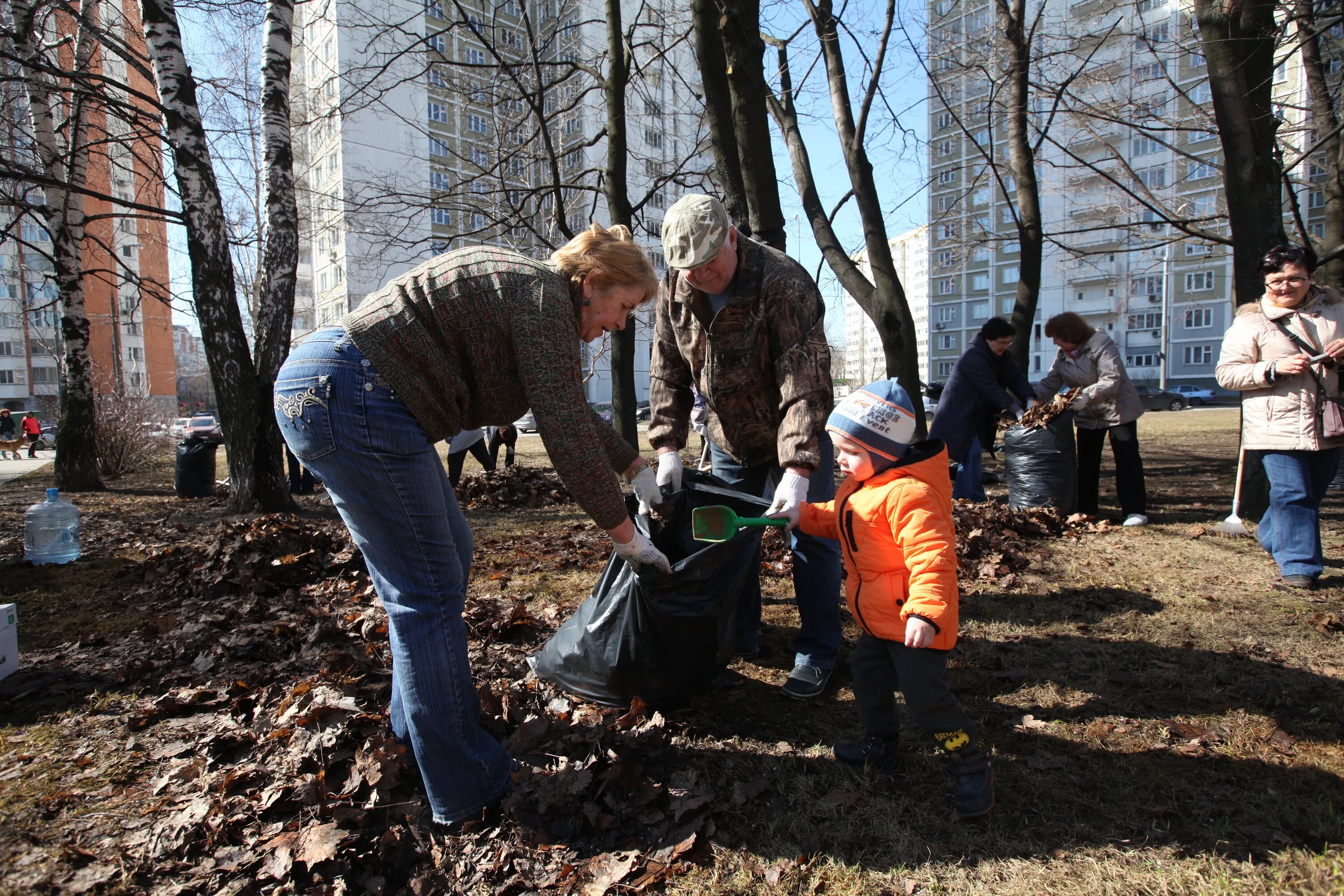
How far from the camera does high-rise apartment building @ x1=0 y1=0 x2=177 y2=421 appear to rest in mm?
9531

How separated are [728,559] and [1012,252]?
6209 cm

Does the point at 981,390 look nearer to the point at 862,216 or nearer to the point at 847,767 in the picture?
the point at 862,216

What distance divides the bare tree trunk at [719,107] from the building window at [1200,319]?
52797 mm

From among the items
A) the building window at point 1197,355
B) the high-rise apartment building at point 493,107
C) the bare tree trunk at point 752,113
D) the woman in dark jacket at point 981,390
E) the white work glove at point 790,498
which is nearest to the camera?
the white work glove at point 790,498

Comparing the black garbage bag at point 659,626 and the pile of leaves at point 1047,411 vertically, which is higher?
the pile of leaves at point 1047,411

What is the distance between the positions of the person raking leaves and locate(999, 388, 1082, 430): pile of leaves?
408 cm

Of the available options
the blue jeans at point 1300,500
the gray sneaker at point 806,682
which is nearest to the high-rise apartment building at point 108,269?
the gray sneaker at point 806,682

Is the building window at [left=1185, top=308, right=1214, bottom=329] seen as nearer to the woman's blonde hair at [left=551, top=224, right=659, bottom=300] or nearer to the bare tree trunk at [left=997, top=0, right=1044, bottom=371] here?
the bare tree trunk at [left=997, top=0, right=1044, bottom=371]

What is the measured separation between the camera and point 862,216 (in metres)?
8.96

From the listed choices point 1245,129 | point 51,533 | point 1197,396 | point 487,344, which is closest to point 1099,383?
point 1245,129

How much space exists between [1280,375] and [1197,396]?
41.5 m

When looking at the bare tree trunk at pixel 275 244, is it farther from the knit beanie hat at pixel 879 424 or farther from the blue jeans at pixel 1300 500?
the blue jeans at pixel 1300 500

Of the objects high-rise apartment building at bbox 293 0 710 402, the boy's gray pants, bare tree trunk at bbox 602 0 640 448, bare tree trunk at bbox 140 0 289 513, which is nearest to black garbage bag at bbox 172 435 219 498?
bare tree trunk at bbox 140 0 289 513

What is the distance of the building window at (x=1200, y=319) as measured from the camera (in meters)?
48.2
